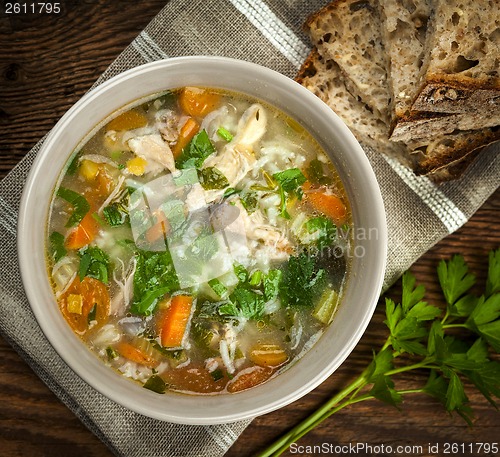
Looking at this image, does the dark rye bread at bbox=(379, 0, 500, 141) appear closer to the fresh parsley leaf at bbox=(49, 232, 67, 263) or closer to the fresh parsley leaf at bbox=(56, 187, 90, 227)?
the fresh parsley leaf at bbox=(56, 187, 90, 227)

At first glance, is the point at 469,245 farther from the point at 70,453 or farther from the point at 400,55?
the point at 70,453

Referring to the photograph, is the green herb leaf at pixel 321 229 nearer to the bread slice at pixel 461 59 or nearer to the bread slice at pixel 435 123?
the bread slice at pixel 435 123

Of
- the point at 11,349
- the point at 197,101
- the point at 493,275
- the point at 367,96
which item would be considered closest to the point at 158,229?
the point at 197,101

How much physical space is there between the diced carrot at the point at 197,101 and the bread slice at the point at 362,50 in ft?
1.77

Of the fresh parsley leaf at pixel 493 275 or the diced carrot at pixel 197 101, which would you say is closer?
the diced carrot at pixel 197 101

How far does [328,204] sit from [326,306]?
0.39 meters

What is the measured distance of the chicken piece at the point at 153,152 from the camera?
2246 mm

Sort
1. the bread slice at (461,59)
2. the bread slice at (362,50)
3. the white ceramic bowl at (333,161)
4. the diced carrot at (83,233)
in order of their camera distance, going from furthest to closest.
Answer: the bread slice at (362,50) → the bread slice at (461,59) → the diced carrot at (83,233) → the white ceramic bowl at (333,161)

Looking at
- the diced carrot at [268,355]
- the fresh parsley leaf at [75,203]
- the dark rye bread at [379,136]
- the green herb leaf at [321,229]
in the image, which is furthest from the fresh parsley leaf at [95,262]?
the dark rye bread at [379,136]

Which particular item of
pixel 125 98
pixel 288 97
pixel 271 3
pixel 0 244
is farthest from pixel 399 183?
pixel 0 244

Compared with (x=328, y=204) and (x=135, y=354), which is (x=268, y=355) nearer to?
(x=135, y=354)

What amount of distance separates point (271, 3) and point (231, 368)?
150 centimetres

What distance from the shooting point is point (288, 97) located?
7.29 ft

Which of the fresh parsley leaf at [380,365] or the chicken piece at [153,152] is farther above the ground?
the chicken piece at [153,152]
